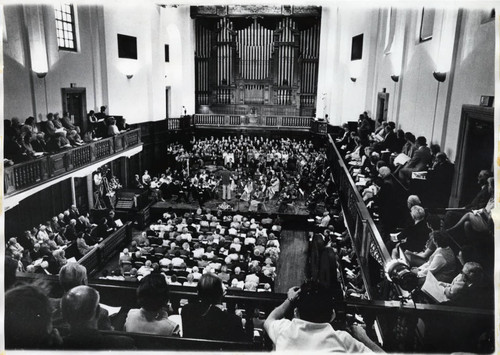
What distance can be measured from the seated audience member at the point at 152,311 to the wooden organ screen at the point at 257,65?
66.7ft

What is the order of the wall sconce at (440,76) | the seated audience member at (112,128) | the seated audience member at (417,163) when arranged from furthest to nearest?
the seated audience member at (112,128) < the wall sconce at (440,76) < the seated audience member at (417,163)

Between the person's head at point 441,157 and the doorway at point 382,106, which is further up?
the doorway at point 382,106

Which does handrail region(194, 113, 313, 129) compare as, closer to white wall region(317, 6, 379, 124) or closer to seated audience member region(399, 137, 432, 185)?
white wall region(317, 6, 379, 124)

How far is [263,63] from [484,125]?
19151 mm

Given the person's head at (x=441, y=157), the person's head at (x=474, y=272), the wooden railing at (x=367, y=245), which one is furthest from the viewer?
the person's head at (x=441, y=157)

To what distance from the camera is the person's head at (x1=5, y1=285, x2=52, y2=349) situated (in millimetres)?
3664

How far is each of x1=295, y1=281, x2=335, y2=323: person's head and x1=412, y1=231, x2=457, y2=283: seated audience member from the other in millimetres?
1933

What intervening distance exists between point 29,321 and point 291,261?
30.0 feet

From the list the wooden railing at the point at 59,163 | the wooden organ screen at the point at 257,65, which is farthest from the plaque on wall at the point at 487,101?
the wooden organ screen at the point at 257,65

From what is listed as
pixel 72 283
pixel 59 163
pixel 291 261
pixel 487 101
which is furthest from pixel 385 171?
pixel 59 163

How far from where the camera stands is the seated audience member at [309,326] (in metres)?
3.26

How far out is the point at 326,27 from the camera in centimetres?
2183

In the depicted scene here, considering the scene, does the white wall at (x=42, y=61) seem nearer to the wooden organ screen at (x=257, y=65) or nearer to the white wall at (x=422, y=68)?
the white wall at (x=422, y=68)

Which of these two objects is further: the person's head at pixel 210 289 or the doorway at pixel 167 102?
the doorway at pixel 167 102
